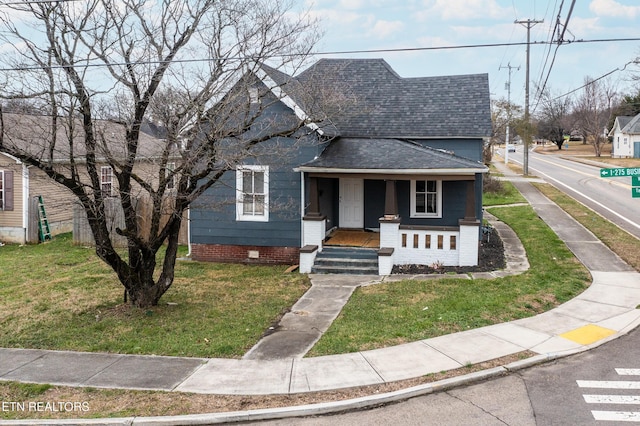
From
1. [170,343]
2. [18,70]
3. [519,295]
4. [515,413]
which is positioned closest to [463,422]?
[515,413]

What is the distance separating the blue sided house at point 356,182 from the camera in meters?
14.9

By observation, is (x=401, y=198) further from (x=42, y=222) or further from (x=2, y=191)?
(x=2, y=191)

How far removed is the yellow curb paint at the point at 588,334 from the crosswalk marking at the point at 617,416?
253 centimetres

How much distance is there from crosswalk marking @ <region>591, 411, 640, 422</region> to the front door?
1235cm

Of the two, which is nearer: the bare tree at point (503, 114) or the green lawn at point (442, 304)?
the green lawn at point (442, 304)

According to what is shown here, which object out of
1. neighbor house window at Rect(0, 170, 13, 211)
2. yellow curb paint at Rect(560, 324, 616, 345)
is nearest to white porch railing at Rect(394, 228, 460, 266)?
yellow curb paint at Rect(560, 324, 616, 345)

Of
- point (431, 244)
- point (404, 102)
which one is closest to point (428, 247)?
point (431, 244)

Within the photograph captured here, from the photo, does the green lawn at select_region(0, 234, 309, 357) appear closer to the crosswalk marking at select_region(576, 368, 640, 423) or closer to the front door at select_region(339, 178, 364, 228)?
the front door at select_region(339, 178, 364, 228)

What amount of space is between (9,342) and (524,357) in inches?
343

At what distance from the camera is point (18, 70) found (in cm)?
964

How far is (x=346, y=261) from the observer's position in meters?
15.1

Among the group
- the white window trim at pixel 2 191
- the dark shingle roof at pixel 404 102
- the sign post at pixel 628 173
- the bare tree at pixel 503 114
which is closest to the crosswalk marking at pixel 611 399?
the sign post at pixel 628 173

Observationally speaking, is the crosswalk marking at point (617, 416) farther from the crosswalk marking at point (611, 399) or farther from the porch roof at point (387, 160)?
the porch roof at point (387, 160)

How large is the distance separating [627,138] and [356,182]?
61.8 metres
